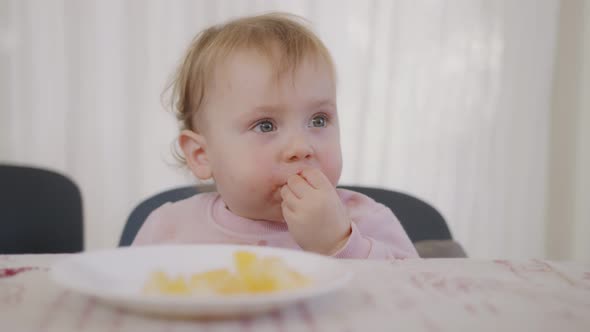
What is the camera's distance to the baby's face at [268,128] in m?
1.12

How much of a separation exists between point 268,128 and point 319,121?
0.10 metres

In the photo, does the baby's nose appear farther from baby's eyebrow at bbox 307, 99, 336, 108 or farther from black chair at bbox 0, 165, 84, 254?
black chair at bbox 0, 165, 84, 254

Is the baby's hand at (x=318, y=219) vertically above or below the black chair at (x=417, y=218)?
above

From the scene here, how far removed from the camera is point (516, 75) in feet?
10.6

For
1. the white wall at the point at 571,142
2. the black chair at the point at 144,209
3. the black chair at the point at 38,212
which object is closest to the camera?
the black chair at the point at 144,209

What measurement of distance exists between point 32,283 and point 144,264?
11 centimetres

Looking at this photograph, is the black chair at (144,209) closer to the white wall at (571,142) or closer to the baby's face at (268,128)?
the baby's face at (268,128)

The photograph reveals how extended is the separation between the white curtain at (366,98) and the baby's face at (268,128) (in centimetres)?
142

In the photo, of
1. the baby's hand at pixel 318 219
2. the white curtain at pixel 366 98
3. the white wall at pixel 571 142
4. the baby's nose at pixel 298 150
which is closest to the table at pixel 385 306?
the baby's hand at pixel 318 219

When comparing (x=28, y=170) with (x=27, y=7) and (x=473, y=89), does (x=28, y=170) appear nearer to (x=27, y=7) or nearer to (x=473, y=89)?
(x=27, y=7)

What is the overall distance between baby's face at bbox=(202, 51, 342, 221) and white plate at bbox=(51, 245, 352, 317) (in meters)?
0.46

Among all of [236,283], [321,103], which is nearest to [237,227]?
[321,103]

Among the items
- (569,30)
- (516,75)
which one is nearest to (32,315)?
(516,75)

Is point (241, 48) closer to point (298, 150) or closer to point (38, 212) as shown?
point (298, 150)
